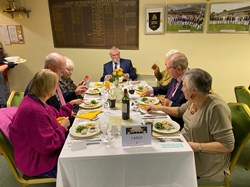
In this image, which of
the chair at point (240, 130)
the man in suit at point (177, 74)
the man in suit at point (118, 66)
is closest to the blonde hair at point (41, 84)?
the man in suit at point (177, 74)

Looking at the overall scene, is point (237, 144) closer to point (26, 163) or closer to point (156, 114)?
point (156, 114)

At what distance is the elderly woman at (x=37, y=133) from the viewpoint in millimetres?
1321

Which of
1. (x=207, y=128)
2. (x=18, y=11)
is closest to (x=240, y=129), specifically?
(x=207, y=128)

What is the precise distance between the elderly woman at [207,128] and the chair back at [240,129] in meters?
0.07

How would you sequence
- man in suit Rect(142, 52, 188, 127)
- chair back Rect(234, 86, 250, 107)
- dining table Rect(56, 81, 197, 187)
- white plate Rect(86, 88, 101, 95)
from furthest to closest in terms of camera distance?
1. white plate Rect(86, 88, 101, 95)
2. chair back Rect(234, 86, 250, 107)
3. man in suit Rect(142, 52, 188, 127)
4. dining table Rect(56, 81, 197, 187)

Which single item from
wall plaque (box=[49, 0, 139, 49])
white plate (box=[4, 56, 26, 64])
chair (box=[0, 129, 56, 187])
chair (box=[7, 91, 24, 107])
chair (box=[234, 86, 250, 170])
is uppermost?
wall plaque (box=[49, 0, 139, 49])

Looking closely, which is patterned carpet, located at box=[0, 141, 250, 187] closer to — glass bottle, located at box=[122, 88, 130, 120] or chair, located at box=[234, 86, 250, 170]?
chair, located at box=[234, 86, 250, 170]

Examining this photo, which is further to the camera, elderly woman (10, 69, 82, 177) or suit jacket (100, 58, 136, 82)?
suit jacket (100, 58, 136, 82)

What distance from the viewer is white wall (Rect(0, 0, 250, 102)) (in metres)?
3.46

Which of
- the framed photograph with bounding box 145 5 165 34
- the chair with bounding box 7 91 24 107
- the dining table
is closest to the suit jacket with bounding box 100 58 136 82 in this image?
the framed photograph with bounding box 145 5 165 34

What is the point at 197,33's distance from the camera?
347cm

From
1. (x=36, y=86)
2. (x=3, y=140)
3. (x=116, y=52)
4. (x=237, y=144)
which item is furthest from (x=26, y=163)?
(x=116, y=52)

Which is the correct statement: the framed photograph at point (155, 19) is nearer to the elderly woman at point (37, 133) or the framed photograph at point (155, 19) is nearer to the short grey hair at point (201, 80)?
the short grey hair at point (201, 80)

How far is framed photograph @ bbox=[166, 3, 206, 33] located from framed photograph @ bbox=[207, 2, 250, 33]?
5.9 inches
